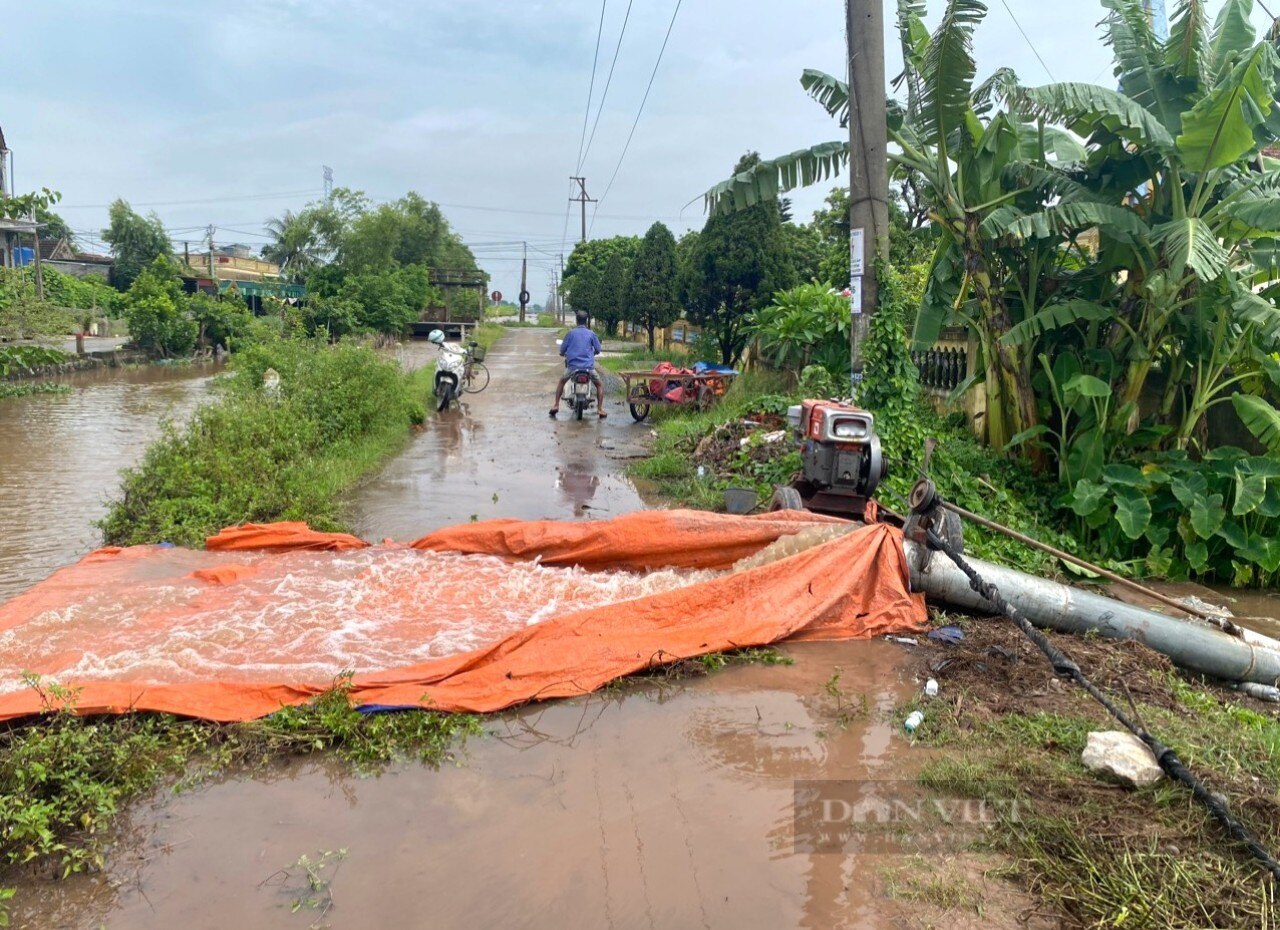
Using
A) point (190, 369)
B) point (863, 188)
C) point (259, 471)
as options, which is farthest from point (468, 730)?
point (190, 369)

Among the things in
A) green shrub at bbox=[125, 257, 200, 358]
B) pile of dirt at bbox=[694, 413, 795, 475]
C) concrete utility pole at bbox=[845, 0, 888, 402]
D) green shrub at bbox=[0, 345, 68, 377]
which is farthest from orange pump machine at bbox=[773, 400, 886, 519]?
green shrub at bbox=[125, 257, 200, 358]

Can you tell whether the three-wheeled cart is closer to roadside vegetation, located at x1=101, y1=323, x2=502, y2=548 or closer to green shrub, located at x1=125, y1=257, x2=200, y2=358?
roadside vegetation, located at x1=101, y1=323, x2=502, y2=548

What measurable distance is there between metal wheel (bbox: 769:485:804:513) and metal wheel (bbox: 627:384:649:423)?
7.83 metres

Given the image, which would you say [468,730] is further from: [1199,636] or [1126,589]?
[1126,589]

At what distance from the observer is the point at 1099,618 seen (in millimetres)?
4969

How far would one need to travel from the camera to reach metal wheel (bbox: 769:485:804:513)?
639 cm

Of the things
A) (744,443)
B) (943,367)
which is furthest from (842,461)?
(943,367)

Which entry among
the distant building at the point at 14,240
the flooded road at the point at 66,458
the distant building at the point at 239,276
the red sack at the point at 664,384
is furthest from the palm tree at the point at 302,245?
the red sack at the point at 664,384

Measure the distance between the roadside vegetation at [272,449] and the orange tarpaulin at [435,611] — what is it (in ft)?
2.27

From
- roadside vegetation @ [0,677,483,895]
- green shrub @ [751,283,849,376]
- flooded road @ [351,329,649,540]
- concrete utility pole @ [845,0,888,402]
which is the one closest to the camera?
roadside vegetation @ [0,677,483,895]

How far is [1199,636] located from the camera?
475 cm

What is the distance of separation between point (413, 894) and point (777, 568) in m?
2.96

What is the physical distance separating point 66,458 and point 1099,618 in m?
11.9

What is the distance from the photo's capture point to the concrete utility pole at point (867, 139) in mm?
7215
